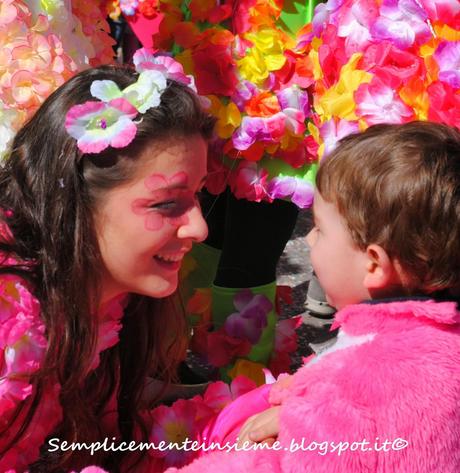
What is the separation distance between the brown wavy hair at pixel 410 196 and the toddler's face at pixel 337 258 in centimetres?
2

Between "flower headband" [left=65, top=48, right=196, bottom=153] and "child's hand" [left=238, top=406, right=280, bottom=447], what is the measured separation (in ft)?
1.64

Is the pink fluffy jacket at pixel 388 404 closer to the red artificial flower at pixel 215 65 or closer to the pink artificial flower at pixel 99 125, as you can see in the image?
the pink artificial flower at pixel 99 125

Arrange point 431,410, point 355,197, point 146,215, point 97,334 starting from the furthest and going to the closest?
1. point 97,334
2. point 146,215
3. point 355,197
4. point 431,410

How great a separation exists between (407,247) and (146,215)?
426mm

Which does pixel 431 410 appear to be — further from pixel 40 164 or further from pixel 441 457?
pixel 40 164

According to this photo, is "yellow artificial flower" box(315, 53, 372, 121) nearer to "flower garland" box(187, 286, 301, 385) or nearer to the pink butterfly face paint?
the pink butterfly face paint

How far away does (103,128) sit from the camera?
121cm

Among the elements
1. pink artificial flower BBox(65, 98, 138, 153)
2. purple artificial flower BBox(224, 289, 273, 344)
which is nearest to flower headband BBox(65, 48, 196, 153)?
pink artificial flower BBox(65, 98, 138, 153)

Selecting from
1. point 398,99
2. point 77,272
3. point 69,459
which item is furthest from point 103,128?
point 69,459

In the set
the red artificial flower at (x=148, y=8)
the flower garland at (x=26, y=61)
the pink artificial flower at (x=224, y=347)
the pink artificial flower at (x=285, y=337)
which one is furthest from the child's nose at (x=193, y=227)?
the red artificial flower at (x=148, y=8)

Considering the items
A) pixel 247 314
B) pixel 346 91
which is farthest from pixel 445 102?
pixel 247 314

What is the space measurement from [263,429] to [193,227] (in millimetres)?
352

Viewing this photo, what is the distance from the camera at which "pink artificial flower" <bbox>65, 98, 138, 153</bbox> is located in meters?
1.19

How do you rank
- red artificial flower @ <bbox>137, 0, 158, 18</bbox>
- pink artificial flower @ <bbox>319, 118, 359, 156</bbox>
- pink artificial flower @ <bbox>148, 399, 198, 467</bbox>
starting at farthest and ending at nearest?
red artificial flower @ <bbox>137, 0, 158, 18</bbox>
pink artificial flower @ <bbox>148, 399, 198, 467</bbox>
pink artificial flower @ <bbox>319, 118, 359, 156</bbox>
